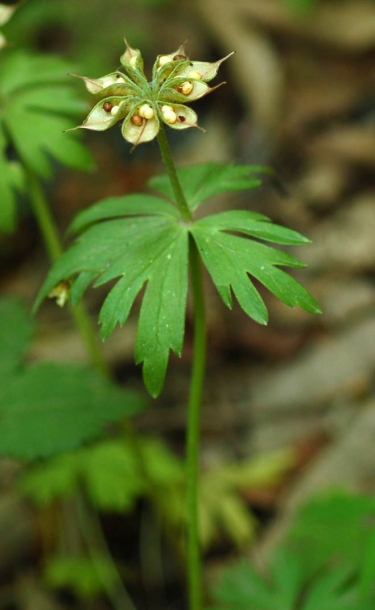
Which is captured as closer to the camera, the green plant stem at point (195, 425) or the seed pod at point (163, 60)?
the seed pod at point (163, 60)

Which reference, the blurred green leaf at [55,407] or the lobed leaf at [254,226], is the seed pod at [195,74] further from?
the blurred green leaf at [55,407]

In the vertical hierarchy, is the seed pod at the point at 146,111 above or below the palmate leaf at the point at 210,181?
above

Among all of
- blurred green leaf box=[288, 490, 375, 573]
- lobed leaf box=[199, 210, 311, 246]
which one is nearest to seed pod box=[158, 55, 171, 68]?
lobed leaf box=[199, 210, 311, 246]

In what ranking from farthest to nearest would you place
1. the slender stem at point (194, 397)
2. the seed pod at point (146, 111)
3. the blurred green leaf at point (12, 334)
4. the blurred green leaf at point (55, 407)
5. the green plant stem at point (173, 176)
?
the blurred green leaf at point (12, 334)
the blurred green leaf at point (55, 407)
the slender stem at point (194, 397)
the green plant stem at point (173, 176)
the seed pod at point (146, 111)

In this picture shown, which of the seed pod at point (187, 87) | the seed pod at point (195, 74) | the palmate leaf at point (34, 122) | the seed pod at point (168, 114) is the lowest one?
the seed pod at point (168, 114)

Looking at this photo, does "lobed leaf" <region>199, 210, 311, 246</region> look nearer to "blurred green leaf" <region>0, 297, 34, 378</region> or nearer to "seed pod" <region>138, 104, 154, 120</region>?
"seed pod" <region>138, 104, 154, 120</region>

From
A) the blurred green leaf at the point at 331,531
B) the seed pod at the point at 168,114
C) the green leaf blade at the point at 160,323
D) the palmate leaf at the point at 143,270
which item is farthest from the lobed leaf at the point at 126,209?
the blurred green leaf at the point at 331,531

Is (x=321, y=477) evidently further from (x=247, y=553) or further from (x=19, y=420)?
(x=19, y=420)
